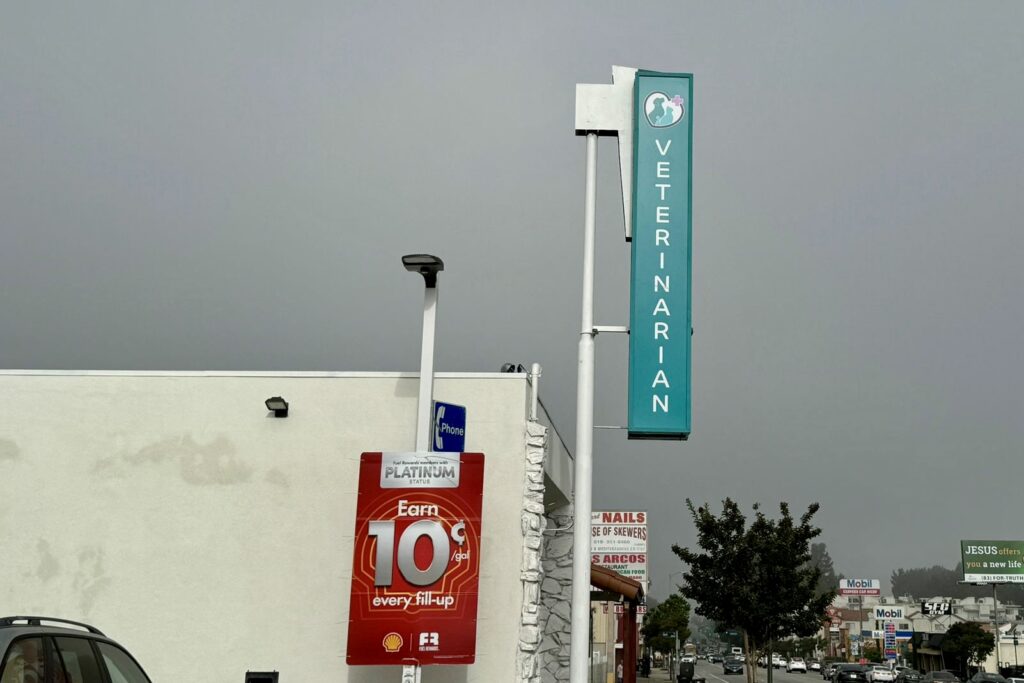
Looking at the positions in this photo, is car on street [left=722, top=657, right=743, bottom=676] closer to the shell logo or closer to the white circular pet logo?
the shell logo

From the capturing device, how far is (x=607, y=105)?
13031 mm

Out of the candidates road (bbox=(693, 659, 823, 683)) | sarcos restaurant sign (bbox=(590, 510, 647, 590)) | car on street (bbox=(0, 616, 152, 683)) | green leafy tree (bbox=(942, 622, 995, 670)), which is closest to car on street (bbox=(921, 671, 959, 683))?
road (bbox=(693, 659, 823, 683))

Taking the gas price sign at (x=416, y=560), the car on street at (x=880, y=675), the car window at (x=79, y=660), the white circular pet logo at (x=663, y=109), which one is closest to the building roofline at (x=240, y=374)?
the gas price sign at (x=416, y=560)

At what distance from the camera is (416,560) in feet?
40.5

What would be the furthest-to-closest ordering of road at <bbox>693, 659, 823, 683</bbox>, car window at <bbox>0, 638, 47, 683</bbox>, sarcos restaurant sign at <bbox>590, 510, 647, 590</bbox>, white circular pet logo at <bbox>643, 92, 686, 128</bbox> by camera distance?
1. road at <bbox>693, 659, 823, 683</bbox>
2. sarcos restaurant sign at <bbox>590, 510, 647, 590</bbox>
3. white circular pet logo at <bbox>643, 92, 686, 128</bbox>
4. car window at <bbox>0, 638, 47, 683</bbox>

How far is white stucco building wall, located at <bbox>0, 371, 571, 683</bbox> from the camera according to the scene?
1284cm

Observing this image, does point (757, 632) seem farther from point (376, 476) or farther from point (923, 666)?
point (923, 666)

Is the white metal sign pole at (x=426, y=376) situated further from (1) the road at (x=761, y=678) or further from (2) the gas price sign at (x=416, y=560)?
(1) the road at (x=761, y=678)

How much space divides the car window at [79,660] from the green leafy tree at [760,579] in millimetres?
33371

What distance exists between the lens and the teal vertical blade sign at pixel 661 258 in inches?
488

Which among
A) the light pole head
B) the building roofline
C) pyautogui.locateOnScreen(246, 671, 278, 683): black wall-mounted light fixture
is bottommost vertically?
pyautogui.locateOnScreen(246, 671, 278, 683): black wall-mounted light fixture

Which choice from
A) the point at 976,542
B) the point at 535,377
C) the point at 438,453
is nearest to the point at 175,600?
the point at 438,453

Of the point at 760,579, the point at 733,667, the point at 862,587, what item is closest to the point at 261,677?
the point at 760,579

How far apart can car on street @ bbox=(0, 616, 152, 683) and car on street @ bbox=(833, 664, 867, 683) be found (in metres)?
59.0
